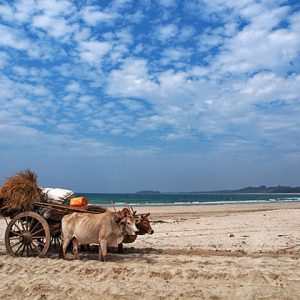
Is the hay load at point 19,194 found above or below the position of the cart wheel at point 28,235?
above

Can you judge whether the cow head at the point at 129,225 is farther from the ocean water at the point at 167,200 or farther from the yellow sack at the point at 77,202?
the ocean water at the point at 167,200

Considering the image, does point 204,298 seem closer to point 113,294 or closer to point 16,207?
point 113,294

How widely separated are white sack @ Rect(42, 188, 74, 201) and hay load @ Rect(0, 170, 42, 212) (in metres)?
0.31

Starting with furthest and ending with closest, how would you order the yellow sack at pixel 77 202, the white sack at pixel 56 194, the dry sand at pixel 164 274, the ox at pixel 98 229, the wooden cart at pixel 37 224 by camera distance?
1. the white sack at pixel 56 194
2. the yellow sack at pixel 77 202
3. the wooden cart at pixel 37 224
4. the ox at pixel 98 229
5. the dry sand at pixel 164 274

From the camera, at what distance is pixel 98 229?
9.49 metres

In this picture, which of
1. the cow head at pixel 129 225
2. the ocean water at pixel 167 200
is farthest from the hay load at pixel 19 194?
the ocean water at pixel 167 200

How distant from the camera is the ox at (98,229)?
31.1ft

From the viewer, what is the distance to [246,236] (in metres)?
14.4

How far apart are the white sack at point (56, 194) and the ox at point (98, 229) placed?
1.10m

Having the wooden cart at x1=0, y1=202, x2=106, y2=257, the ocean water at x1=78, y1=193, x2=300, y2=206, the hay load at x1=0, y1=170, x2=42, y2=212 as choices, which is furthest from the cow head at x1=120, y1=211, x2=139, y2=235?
the ocean water at x1=78, y1=193, x2=300, y2=206

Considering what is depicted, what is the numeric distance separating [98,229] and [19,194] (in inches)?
92.0

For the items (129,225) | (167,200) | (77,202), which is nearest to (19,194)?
(77,202)

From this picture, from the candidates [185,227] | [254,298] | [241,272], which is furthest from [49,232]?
[185,227]

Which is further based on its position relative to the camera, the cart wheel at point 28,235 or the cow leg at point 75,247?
the cart wheel at point 28,235
